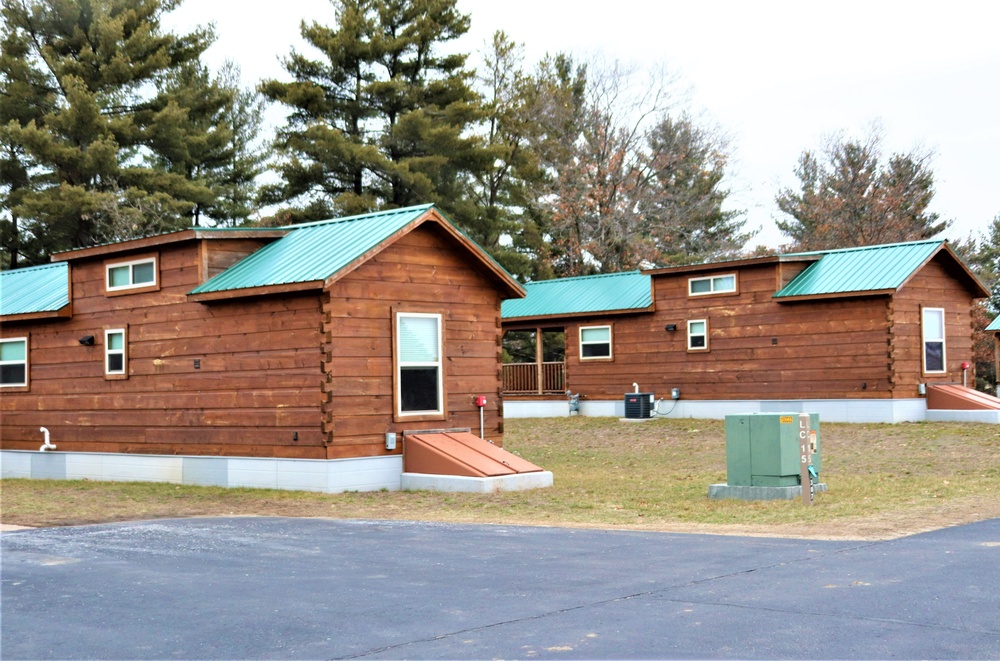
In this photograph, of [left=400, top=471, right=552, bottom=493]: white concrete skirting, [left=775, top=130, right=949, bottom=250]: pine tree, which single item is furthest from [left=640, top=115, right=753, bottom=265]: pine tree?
[left=400, top=471, right=552, bottom=493]: white concrete skirting

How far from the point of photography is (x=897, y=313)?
26.2 metres

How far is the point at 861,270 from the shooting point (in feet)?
87.5

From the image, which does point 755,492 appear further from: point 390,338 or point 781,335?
point 781,335

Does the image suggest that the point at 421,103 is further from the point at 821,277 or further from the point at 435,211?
the point at 435,211

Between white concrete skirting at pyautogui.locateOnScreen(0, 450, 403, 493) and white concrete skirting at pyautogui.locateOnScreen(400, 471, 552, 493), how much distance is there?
0.39 m

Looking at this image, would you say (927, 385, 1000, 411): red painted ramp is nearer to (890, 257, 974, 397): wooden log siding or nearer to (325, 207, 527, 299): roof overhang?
(890, 257, 974, 397): wooden log siding

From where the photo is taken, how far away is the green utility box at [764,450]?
14.3 m

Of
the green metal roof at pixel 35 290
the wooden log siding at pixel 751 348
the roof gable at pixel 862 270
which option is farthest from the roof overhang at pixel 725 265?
the green metal roof at pixel 35 290

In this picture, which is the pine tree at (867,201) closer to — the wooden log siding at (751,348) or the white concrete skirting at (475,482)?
the wooden log siding at (751,348)

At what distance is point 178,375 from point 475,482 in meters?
5.68

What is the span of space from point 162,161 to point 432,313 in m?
27.1

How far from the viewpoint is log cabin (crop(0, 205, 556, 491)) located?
16734mm

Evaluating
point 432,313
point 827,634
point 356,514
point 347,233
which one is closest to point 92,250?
point 347,233

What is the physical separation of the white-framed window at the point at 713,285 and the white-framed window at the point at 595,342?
10.3 feet
